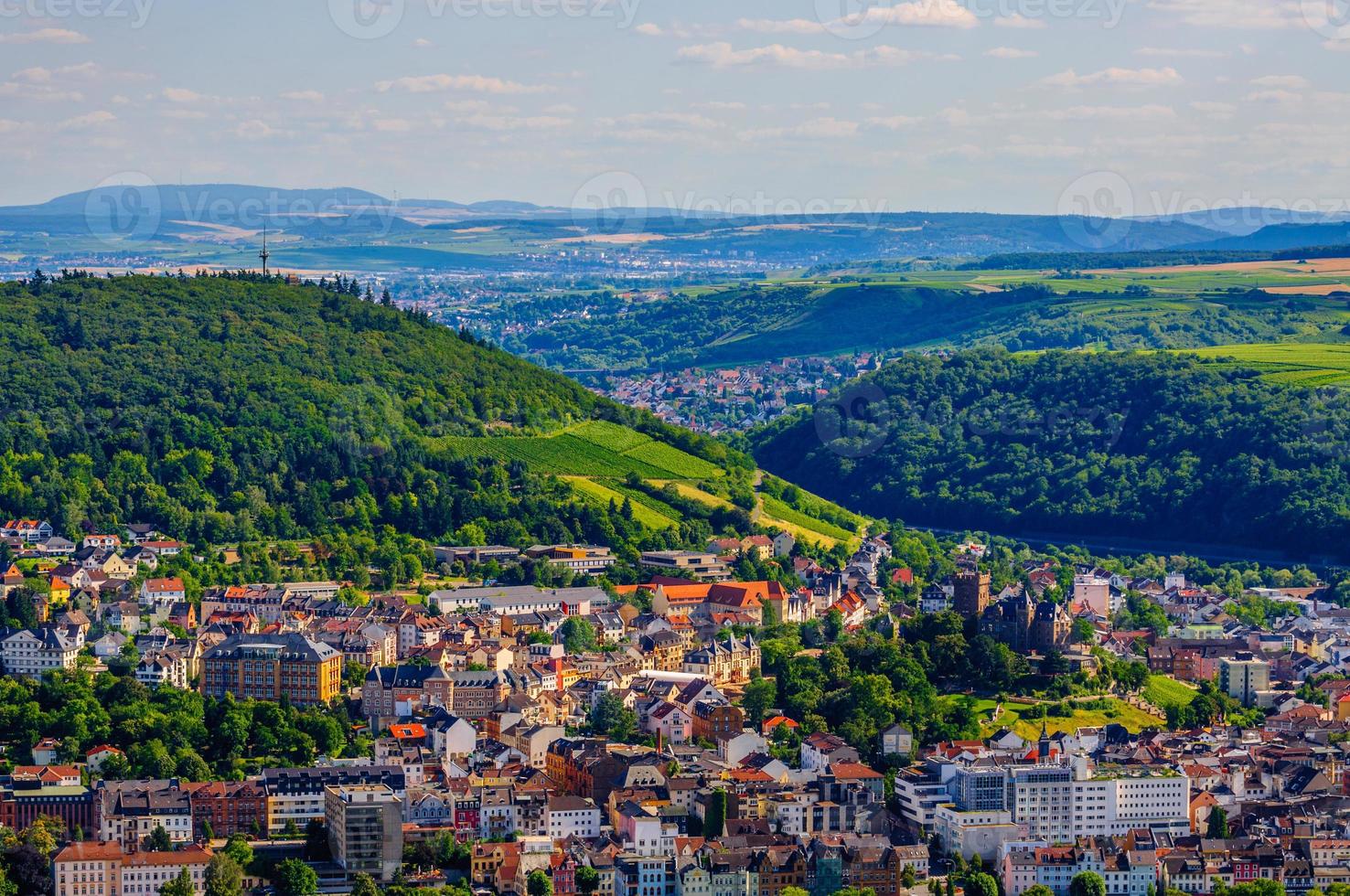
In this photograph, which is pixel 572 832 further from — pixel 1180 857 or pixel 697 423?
pixel 697 423

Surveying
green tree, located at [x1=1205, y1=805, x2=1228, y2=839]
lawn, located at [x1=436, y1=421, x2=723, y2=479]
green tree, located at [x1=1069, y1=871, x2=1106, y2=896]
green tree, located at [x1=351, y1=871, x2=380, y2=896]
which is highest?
lawn, located at [x1=436, y1=421, x2=723, y2=479]

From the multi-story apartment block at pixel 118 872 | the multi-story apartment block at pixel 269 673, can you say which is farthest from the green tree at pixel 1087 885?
the multi-story apartment block at pixel 269 673

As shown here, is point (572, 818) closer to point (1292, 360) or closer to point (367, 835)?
point (367, 835)

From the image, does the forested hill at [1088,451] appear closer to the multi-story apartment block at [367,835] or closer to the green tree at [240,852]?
the multi-story apartment block at [367,835]

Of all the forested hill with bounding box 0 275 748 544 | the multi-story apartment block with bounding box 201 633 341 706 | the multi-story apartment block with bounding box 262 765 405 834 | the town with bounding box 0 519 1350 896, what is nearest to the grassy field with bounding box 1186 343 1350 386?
the forested hill with bounding box 0 275 748 544

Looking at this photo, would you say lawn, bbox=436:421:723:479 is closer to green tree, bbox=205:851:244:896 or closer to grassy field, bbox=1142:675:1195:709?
grassy field, bbox=1142:675:1195:709

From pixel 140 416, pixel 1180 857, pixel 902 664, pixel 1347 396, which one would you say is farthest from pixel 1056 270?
pixel 1180 857
